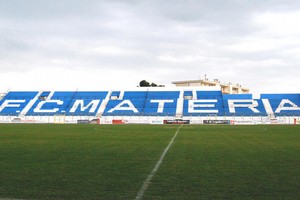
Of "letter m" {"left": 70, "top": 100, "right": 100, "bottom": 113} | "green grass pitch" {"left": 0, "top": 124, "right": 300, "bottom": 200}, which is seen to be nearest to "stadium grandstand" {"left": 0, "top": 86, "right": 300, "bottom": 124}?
"letter m" {"left": 70, "top": 100, "right": 100, "bottom": 113}

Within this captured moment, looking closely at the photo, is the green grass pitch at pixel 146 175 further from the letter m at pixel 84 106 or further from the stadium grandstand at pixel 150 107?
the letter m at pixel 84 106

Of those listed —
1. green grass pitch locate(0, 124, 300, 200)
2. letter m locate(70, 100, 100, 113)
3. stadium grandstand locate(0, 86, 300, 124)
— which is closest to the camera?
green grass pitch locate(0, 124, 300, 200)

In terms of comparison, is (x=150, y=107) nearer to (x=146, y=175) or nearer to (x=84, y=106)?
(x=84, y=106)

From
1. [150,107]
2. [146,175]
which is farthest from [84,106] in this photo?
[146,175]

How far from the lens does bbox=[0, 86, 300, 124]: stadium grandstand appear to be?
60.1 metres

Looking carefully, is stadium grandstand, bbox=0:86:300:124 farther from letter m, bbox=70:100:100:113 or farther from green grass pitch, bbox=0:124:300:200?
green grass pitch, bbox=0:124:300:200

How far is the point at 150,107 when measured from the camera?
67875 millimetres

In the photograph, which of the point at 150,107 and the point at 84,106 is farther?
the point at 84,106

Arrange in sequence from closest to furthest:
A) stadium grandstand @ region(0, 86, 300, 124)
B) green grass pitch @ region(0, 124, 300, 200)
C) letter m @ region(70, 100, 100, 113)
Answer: green grass pitch @ region(0, 124, 300, 200)
stadium grandstand @ region(0, 86, 300, 124)
letter m @ region(70, 100, 100, 113)

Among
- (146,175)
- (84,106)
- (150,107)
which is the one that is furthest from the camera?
(84,106)

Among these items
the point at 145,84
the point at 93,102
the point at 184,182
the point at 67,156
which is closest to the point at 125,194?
the point at 184,182

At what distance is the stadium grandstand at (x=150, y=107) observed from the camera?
60.1 m

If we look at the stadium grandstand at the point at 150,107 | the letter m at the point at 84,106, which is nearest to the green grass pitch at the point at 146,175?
the stadium grandstand at the point at 150,107

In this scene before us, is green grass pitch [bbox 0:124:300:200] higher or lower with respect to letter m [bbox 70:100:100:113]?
lower
